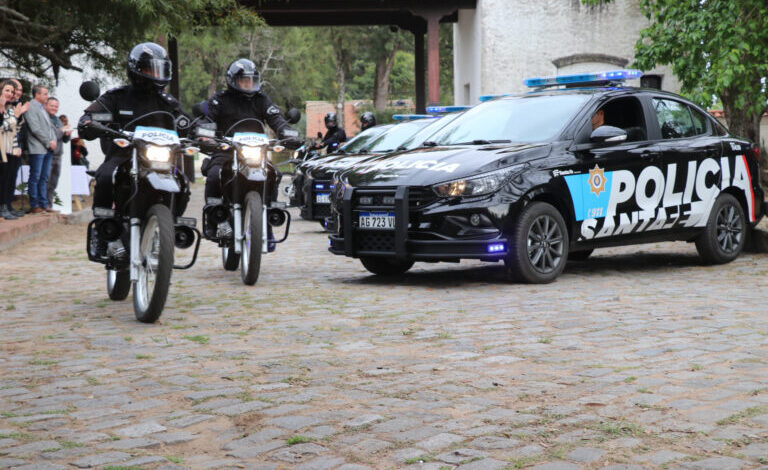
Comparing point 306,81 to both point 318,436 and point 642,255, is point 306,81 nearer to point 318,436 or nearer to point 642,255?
point 642,255

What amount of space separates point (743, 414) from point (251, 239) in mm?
5179

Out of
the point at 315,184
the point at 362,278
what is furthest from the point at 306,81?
the point at 362,278

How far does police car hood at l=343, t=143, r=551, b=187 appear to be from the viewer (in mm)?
8922

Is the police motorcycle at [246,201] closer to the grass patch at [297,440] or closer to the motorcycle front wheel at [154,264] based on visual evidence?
the motorcycle front wheel at [154,264]

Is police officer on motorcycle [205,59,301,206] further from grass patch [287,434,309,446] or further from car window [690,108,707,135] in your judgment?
grass patch [287,434,309,446]

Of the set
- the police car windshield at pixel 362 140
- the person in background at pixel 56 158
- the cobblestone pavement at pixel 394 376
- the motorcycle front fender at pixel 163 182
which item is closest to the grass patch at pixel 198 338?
the cobblestone pavement at pixel 394 376

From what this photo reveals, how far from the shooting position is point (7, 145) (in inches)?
567

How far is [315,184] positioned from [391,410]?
400 inches

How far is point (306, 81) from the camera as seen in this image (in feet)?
234

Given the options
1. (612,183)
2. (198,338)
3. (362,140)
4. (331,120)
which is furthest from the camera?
(331,120)

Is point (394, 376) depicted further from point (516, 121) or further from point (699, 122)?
point (699, 122)

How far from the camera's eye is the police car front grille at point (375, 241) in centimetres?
908

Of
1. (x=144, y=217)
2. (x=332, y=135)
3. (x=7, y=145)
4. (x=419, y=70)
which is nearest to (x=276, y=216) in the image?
(x=144, y=217)

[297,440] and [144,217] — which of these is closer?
[297,440]
